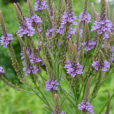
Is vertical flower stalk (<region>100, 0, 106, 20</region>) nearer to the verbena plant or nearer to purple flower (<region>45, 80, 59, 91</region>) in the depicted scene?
the verbena plant

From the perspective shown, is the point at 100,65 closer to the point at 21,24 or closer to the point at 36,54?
the point at 36,54

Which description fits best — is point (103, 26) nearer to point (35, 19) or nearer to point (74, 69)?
point (74, 69)

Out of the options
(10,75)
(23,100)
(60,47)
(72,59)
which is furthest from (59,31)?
(10,75)

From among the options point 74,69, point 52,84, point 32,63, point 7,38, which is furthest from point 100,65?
point 7,38

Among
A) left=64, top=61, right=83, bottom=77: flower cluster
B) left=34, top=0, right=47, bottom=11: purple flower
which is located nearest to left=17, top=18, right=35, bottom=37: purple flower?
left=34, top=0, right=47, bottom=11: purple flower

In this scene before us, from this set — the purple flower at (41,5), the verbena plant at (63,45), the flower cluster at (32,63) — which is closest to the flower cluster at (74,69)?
the verbena plant at (63,45)

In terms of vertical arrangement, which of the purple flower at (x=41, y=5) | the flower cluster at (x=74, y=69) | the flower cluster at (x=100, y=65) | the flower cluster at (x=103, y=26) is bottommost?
the flower cluster at (x=74, y=69)

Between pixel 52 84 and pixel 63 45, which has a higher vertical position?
pixel 63 45

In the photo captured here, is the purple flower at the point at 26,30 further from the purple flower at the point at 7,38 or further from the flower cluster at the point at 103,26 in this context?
the flower cluster at the point at 103,26

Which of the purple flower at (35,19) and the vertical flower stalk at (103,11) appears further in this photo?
the purple flower at (35,19)

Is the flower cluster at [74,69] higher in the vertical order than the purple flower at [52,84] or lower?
higher

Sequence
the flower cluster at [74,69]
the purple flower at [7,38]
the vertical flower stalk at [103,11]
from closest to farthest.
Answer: the vertical flower stalk at [103,11], the flower cluster at [74,69], the purple flower at [7,38]

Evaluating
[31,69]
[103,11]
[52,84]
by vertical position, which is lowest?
[52,84]
